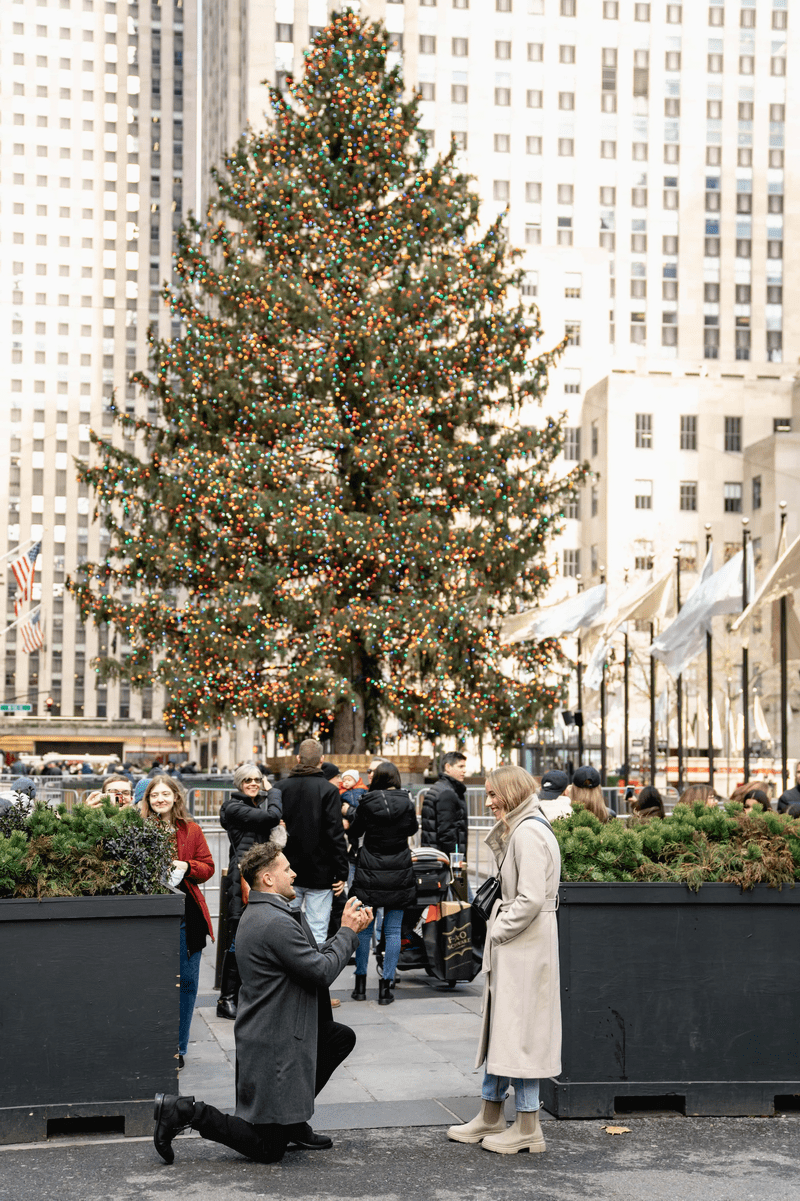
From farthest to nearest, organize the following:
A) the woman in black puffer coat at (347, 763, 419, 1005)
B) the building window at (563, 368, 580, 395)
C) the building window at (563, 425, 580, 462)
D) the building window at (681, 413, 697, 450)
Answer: the building window at (563, 368, 580, 395), the building window at (563, 425, 580, 462), the building window at (681, 413, 697, 450), the woman in black puffer coat at (347, 763, 419, 1005)

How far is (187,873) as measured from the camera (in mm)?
8742

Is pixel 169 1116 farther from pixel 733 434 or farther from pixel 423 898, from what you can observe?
pixel 733 434

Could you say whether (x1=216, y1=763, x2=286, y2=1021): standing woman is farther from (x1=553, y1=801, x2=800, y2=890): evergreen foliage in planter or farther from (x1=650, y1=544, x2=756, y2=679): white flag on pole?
(x1=650, y1=544, x2=756, y2=679): white flag on pole

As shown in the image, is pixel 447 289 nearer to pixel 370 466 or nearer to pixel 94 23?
pixel 370 466

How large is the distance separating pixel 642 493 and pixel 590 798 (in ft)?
255

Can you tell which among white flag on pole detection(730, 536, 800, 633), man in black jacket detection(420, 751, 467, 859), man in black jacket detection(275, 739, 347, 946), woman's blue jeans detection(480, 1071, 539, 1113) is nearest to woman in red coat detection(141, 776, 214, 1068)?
man in black jacket detection(275, 739, 347, 946)

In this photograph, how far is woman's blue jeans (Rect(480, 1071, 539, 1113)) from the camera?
6664 millimetres

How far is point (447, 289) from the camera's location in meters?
27.5

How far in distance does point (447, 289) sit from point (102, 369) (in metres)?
119

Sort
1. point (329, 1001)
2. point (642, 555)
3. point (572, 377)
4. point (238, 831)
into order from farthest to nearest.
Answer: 1. point (572, 377)
2. point (642, 555)
3. point (238, 831)
4. point (329, 1001)

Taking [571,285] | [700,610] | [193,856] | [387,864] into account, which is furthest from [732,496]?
[193,856]

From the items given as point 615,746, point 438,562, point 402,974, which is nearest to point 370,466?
point 438,562

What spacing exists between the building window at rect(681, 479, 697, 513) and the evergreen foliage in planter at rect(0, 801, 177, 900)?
82361 millimetres

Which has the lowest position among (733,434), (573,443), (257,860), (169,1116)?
(169,1116)
